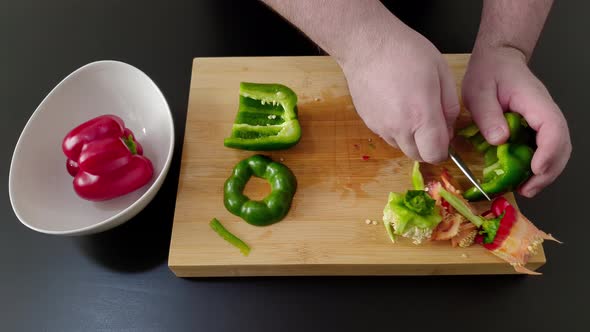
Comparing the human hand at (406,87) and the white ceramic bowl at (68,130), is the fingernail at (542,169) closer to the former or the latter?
the human hand at (406,87)


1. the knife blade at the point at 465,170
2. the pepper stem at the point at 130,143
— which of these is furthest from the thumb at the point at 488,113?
the pepper stem at the point at 130,143

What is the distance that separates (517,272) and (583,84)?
3.11ft

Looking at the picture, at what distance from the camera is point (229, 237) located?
5.26 ft

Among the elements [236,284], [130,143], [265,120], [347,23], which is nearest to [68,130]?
[130,143]

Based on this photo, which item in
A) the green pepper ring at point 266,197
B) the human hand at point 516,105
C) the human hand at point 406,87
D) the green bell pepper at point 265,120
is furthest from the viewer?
the green bell pepper at point 265,120

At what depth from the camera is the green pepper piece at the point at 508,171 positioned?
1551 mm

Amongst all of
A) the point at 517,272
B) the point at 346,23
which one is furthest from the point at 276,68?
the point at 517,272

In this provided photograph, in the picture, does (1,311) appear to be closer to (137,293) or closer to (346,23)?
(137,293)

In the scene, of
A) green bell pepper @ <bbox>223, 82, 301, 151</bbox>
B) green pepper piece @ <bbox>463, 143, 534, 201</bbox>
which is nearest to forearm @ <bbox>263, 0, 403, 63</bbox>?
green bell pepper @ <bbox>223, 82, 301, 151</bbox>

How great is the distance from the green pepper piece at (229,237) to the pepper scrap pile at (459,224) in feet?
1.53

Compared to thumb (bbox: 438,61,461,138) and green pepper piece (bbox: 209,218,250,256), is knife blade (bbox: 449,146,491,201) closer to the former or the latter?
thumb (bbox: 438,61,461,138)

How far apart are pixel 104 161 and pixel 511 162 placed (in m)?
1.33

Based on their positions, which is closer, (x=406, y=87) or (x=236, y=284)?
(x=406, y=87)

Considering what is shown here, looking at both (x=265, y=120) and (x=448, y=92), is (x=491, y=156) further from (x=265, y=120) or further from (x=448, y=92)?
(x=265, y=120)
